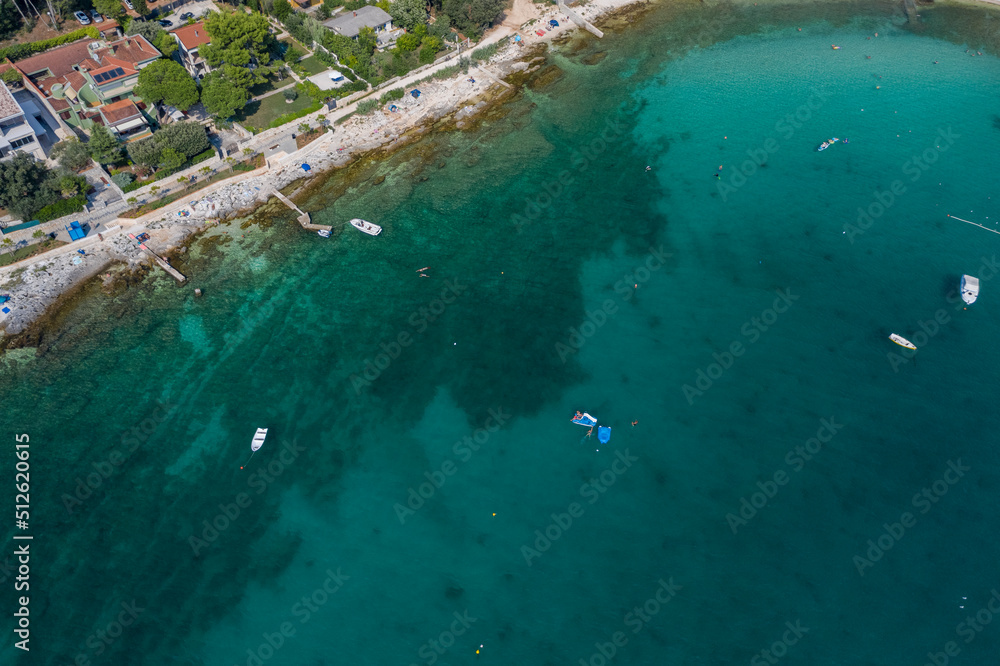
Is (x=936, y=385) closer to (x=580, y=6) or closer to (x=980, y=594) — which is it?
(x=980, y=594)

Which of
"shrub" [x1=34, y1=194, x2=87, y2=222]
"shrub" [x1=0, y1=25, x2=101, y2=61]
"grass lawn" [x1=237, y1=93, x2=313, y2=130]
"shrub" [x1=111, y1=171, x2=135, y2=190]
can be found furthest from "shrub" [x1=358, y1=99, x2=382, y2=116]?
"shrub" [x1=0, y1=25, x2=101, y2=61]

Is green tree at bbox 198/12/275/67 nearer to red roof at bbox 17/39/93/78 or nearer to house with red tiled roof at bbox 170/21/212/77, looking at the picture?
house with red tiled roof at bbox 170/21/212/77

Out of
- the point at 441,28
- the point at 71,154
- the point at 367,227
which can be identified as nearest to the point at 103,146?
the point at 71,154

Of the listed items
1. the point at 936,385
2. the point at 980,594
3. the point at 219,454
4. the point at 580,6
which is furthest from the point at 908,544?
the point at 580,6

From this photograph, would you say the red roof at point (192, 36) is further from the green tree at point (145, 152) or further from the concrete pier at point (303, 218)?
the concrete pier at point (303, 218)

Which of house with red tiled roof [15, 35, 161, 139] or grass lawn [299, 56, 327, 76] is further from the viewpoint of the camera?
grass lawn [299, 56, 327, 76]

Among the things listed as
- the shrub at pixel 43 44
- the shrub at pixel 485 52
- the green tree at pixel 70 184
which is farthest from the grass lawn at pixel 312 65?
the green tree at pixel 70 184

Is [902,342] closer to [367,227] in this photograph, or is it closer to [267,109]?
[367,227]
